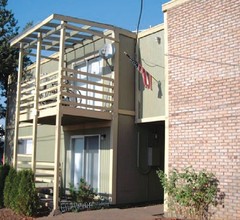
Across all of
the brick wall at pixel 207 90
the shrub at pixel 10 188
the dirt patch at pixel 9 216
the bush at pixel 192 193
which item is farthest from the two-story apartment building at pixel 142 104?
the dirt patch at pixel 9 216

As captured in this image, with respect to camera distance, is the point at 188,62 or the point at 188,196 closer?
the point at 188,196

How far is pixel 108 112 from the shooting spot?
13.1m

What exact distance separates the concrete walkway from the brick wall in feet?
5.30

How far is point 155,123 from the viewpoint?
14086 mm

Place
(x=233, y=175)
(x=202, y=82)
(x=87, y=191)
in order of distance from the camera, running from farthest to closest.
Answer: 1. (x=87, y=191)
2. (x=202, y=82)
3. (x=233, y=175)

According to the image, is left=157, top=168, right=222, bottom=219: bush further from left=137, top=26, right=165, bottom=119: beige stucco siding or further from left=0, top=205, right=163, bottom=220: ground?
left=137, top=26, right=165, bottom=119: beige stucco siding

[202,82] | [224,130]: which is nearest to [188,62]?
[202,82]

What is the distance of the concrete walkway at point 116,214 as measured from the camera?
10625 mm

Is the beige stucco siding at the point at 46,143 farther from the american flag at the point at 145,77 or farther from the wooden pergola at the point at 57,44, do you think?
the american flag at the point at 145,77

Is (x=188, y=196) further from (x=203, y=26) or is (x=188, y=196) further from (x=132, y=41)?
(x=132, y=41)

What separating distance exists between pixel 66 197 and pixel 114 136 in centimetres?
307

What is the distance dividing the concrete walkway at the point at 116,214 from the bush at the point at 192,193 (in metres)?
0.88

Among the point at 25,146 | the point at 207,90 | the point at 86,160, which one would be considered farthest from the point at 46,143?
the point at 207,90

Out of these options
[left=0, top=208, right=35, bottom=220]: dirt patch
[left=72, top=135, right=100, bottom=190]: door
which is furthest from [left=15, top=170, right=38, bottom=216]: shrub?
[left=72, top=135, right=100, bottom=190]: door
